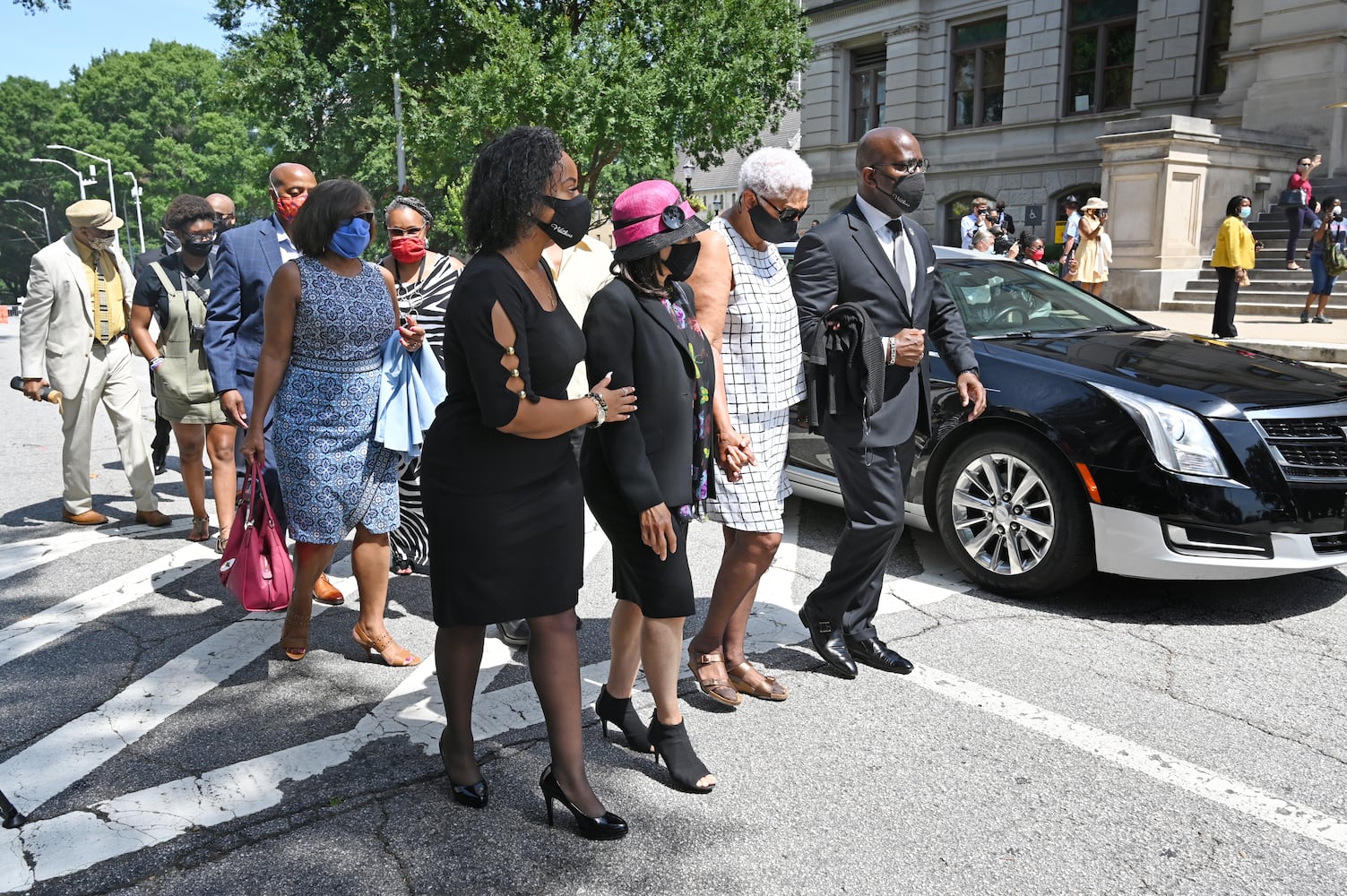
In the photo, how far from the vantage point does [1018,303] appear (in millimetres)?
6102

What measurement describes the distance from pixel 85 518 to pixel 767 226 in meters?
5.19

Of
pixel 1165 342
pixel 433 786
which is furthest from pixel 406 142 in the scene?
pixel 433 786

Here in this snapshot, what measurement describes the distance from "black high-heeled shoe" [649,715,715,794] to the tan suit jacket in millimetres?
5093

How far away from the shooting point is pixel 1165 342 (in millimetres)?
5855

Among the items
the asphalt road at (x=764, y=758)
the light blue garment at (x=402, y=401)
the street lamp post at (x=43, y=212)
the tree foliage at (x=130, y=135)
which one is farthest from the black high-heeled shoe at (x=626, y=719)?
the street lamp post at (x=43, y=212)

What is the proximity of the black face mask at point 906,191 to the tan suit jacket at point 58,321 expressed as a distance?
509 cm

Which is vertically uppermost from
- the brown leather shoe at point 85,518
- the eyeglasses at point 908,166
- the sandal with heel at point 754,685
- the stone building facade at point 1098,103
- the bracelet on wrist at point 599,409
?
the stone building facade at point 1098,103

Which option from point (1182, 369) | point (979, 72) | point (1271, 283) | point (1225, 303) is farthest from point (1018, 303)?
point (979, 72)

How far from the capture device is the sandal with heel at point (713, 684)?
3953mm

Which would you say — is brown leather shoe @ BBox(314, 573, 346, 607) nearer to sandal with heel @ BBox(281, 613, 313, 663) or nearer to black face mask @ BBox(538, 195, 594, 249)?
sandal with heel @ BBox(281, 613, 313, 663)

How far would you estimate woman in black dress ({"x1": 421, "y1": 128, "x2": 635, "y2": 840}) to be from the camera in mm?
2785

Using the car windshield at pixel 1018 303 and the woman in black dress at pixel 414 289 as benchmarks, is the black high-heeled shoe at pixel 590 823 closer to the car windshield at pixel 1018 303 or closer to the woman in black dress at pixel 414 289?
the woman in black dress at pixel 414 289

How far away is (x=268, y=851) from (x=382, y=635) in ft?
4.97

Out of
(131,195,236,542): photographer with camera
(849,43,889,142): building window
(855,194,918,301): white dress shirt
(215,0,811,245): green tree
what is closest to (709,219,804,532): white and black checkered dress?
(855,194,918,301): white dress shirt
